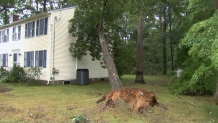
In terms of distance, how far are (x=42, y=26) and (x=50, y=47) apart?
206 centimetres

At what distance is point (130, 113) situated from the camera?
19.0 ft

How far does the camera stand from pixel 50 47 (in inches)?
563

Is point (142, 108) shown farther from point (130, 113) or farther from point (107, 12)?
point (107, 12)

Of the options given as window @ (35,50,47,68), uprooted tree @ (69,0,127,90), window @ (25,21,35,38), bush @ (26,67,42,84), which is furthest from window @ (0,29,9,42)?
uprooted tree @ (69,0,127,90)

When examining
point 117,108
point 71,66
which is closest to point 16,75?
point 71,66

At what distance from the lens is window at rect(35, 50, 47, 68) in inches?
582

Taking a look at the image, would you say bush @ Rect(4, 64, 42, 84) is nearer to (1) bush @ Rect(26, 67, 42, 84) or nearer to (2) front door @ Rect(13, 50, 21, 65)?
(1) bush @ Rect(26, 67, 42, 84)

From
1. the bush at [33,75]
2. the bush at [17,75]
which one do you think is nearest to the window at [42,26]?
the bush at [33,75]

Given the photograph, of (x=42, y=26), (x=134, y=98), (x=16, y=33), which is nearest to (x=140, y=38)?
(x=42, y=26)

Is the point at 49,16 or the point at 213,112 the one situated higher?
the point at 49,16

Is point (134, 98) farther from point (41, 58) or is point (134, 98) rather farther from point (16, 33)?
point (16, 33)

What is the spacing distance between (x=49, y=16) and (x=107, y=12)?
4604 mm

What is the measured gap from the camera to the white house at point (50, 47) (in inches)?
566

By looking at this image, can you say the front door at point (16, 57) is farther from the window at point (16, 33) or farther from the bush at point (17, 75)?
the bush at point (17, 75)
